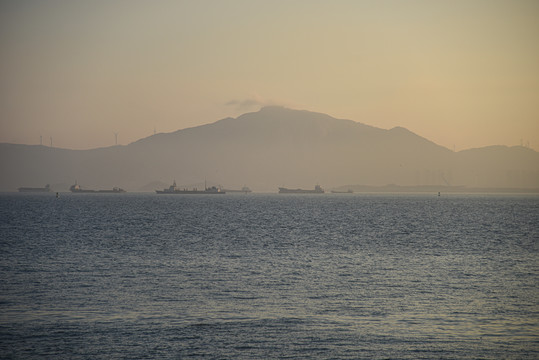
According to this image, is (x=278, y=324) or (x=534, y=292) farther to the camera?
(x=534, y=292)

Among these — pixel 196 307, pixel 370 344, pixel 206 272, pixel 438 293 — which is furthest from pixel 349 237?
pixel 370 344

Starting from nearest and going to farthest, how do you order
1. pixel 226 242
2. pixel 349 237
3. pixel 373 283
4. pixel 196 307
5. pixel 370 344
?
1. pixel 370 344
2. pixel 196 307
3. pixel 373 283
4. pixel 226 242
5. pixel 349 237

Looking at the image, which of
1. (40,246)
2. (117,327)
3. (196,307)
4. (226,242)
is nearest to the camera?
(117,327)

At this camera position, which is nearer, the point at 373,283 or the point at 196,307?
the point at 196,307

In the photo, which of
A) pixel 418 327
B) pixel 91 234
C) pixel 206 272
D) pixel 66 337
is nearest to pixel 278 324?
pixel 418 327

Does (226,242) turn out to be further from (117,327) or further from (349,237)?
(117,327)

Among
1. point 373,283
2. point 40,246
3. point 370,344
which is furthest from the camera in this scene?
point 40,246

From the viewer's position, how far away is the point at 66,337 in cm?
2733

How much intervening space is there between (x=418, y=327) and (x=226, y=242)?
46867 mm

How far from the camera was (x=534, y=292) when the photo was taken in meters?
39.0

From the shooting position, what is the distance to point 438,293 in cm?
3859

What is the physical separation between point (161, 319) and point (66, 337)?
5514 millimetres

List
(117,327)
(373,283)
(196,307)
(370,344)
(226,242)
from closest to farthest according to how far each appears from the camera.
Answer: (370,344) < (117,327) < (196,307) < (373,283) < (226,242)

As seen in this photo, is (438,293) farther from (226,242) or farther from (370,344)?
(226,242)
